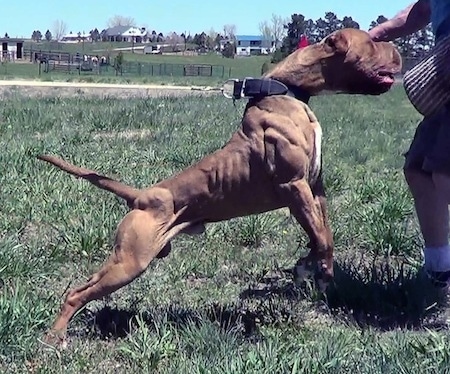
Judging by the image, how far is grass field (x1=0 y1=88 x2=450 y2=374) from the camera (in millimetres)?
3863

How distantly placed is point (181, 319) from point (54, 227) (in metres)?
2.07

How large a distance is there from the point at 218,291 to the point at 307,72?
54.1 inches

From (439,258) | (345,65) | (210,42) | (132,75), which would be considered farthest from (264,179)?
(210,42)

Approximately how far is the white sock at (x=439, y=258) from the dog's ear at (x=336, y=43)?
1238mm

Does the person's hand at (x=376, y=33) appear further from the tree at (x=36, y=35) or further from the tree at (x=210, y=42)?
the tree at (x=36, y=35)

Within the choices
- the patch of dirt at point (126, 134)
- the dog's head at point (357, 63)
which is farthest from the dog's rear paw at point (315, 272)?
the patch of dirt at point (126, 134)

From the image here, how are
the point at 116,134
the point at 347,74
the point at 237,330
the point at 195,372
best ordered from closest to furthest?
the point at 195,372, the point at 237,330, the point at 347,74, the point at 116,134

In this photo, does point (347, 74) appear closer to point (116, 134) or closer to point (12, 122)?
point (116, 134)

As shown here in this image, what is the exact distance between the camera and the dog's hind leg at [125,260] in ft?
14.0

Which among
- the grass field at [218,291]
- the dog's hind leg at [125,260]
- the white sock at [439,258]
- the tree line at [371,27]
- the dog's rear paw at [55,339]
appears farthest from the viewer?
the tree line at [371,27]

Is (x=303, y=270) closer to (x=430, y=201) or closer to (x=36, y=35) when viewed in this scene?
(x=430, y=201)

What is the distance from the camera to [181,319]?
448 centimetres

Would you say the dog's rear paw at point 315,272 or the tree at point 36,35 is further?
the tree at point 36,35

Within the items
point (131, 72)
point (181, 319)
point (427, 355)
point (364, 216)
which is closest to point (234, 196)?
point (181, 319)
